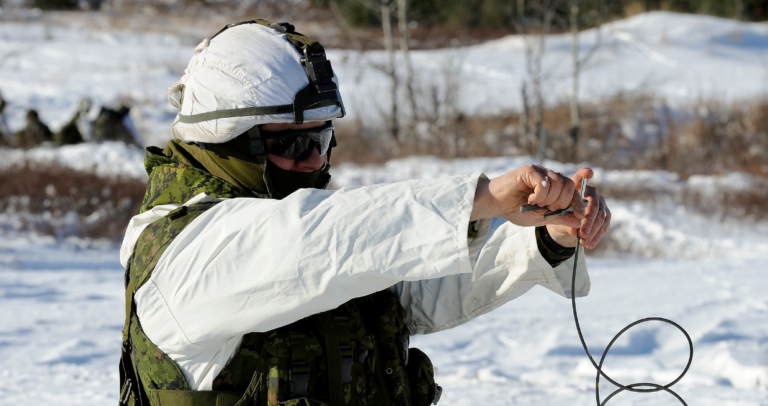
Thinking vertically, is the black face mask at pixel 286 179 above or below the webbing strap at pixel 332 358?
above

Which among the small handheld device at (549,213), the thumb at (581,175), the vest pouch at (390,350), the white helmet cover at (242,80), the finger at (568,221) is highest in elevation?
the white helmet cover at (242,80)

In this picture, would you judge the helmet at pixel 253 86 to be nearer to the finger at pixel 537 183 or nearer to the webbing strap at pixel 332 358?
the webbing strap at pixel 332 358

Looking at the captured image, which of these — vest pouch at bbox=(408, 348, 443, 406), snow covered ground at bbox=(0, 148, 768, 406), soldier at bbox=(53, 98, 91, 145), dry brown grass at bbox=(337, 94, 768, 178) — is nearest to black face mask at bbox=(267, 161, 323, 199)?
vest pouch at bbox=(408, 348, 443, 406)

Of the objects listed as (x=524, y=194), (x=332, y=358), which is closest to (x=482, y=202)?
(x=524, y=194)

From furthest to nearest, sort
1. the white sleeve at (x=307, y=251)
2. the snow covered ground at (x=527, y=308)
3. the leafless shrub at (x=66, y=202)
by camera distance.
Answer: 1. the leafless shrub at (x=66, y=202)
2. the snow covered ground at (x=527, y=308)
3. the white sleeve at (x=307, y=251)

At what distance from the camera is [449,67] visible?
1642 cm

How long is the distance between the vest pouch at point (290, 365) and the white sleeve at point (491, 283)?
19.0 inches

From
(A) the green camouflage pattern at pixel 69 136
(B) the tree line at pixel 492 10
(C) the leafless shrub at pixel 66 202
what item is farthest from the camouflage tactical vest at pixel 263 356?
(B) the tree line at pixel 492 10

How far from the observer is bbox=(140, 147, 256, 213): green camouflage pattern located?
1.88 metres

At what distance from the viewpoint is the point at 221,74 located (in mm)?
1980

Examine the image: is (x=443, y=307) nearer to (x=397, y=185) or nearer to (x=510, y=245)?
(x=510, y=245)

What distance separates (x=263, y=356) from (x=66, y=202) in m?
9.31

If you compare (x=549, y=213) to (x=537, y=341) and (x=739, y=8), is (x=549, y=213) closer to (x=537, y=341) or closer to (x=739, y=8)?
(x=537, y=341)

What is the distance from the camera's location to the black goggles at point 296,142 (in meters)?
2.08
